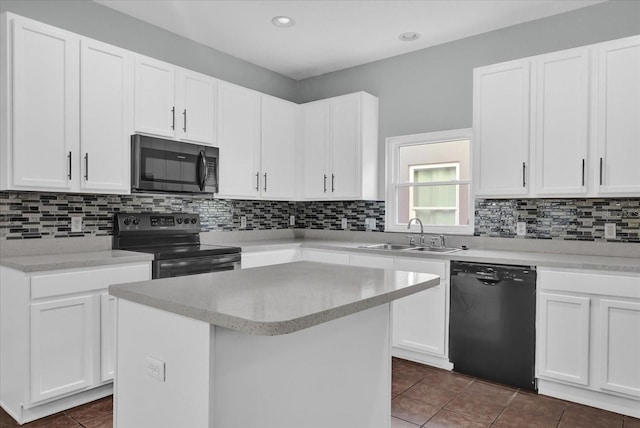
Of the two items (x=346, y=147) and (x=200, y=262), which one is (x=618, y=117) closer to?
(x=346, y=147)

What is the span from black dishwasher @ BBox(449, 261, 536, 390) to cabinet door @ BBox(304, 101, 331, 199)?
174 centimetres

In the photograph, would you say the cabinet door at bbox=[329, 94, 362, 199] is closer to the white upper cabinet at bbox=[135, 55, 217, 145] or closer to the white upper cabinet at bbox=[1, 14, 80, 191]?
the white upper cabinet at bbox=[135, 55, 217, 145]

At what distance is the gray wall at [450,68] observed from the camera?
324 centimetres

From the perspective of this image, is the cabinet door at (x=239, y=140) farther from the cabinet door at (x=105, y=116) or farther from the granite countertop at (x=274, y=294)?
the granite countertop at (x=274, y=294)

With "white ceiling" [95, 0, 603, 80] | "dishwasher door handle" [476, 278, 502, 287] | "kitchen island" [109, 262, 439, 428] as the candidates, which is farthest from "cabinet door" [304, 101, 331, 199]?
"kitchen island" [109, 262, 439, 428]

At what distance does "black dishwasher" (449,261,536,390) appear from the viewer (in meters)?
2.90

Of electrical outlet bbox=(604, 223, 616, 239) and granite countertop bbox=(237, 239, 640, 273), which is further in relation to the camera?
electrical outlet bbox=(604, 223, 616, 239)

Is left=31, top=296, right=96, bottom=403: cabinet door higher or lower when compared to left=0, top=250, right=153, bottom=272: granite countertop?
lower

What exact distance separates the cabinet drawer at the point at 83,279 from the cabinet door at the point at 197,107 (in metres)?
1.23

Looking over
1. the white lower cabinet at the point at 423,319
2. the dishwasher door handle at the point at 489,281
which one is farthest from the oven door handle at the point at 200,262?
the dishwasher door handle at the point at 489,281

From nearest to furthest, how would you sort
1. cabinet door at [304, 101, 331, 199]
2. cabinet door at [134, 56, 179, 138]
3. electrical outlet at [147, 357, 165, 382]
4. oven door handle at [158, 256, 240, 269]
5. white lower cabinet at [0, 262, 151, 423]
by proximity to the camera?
electrical outlet at [147, 357, 165, 382] < white lower cabinet at [0, 262, 151, 423] < oven door handle at [158, 256, 240, 269] < cabinet door at [134, 56, 179, 138] < cabinet door at [304, 101, 331, 199]

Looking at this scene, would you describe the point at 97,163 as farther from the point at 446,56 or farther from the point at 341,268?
the point at 446,56

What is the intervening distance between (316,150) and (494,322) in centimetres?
244

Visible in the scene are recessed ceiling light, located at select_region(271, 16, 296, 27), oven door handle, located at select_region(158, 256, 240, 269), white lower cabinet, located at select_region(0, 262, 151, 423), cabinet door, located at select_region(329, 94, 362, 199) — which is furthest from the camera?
cabinet door, located at select_region(329, 94, 362, 199)
